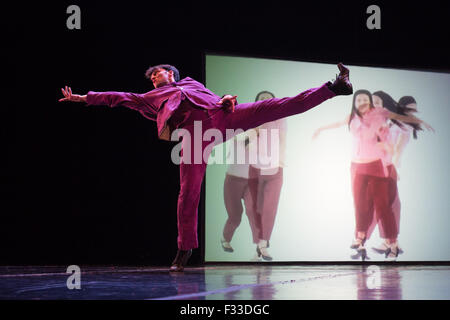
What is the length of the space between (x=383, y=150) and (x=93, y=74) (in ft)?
8.03

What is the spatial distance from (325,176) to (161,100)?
179 cm

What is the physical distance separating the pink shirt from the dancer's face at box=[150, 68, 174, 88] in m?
1.79

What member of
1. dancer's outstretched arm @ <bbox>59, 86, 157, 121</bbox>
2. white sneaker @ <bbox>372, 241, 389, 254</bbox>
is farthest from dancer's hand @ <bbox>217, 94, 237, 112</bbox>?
white sneaker @ <bbox>372, 241, 389, 254</bbox>

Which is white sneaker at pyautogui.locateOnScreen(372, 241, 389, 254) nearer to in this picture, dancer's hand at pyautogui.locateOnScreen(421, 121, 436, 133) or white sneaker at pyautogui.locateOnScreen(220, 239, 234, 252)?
dancer's hand at pyautogui.locateOnScreen(421, 121, 436, 133)

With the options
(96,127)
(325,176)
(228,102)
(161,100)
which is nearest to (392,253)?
(325,176)

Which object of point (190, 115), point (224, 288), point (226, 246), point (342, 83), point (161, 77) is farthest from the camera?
point (226, 246)

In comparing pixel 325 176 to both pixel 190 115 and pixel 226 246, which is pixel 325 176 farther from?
pixel 190 115

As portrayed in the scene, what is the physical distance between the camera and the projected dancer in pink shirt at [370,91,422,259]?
14.4 ft

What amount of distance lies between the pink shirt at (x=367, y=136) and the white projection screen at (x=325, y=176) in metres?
0.07

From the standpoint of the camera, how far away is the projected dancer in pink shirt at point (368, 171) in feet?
14.3

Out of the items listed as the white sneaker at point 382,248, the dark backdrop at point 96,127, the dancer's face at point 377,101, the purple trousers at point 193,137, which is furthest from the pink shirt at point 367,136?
the purple trousers at point 193,137

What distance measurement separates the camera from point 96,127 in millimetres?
3994

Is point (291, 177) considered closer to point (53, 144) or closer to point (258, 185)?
point (258, 185)

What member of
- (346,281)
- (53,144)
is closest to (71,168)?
(53,144)
